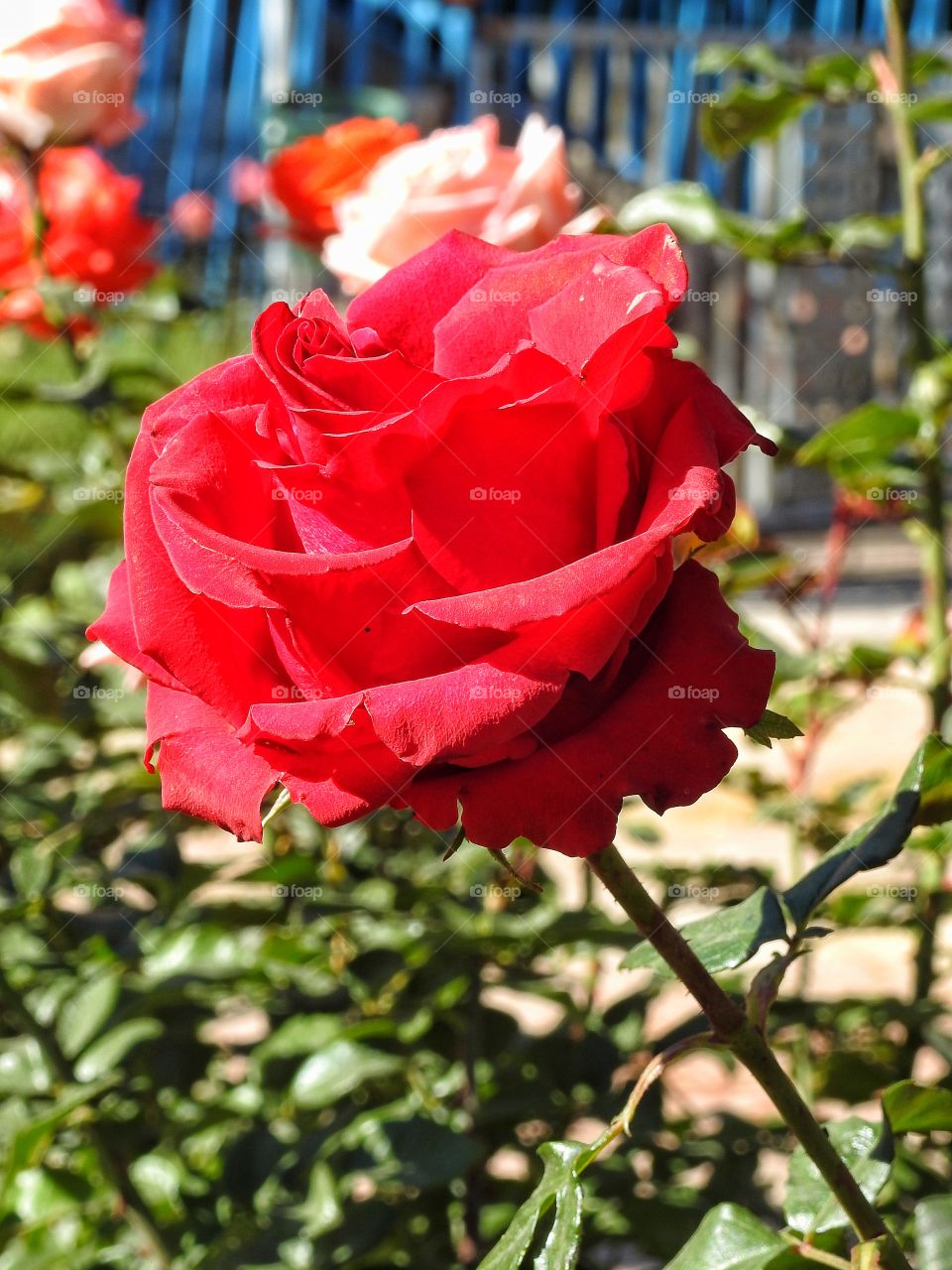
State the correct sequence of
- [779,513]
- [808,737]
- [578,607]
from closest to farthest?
1. [578,607]
2. [808,737]
3. [779,513]

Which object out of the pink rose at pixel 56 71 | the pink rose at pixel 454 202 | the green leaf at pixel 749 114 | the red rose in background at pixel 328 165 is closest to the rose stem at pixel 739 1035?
the pink rose at pixel 454 202

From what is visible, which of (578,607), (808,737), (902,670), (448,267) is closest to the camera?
(578,607)

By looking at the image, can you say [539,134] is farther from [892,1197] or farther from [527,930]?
[892,1197]

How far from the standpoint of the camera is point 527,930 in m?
0.91

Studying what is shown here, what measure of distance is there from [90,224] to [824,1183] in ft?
4.23

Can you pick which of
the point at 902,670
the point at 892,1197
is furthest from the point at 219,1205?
the point at 902,670

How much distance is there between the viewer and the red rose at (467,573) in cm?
37

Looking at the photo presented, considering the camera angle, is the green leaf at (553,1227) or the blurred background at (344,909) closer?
the green leaf at (553,1227)

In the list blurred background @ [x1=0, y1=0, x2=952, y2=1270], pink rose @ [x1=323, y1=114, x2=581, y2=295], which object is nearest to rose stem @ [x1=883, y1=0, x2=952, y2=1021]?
blurred background @ [x1=0, y1=0, x2=952, y2=1270]

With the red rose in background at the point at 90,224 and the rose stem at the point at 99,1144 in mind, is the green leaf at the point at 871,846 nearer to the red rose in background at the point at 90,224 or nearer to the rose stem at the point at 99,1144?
the rose stem at the point at 99,1144

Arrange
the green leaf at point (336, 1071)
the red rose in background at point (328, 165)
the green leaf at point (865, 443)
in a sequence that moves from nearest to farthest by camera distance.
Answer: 1. the green leaf at point (336, 1071)
2. the green leaf at point (865, 443)
3. the red rose in background at point (328, 165)

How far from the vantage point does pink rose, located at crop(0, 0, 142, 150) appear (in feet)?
4.25

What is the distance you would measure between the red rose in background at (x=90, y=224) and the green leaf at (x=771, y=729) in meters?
1.24

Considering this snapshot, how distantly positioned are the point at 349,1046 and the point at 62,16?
1.03 metres
